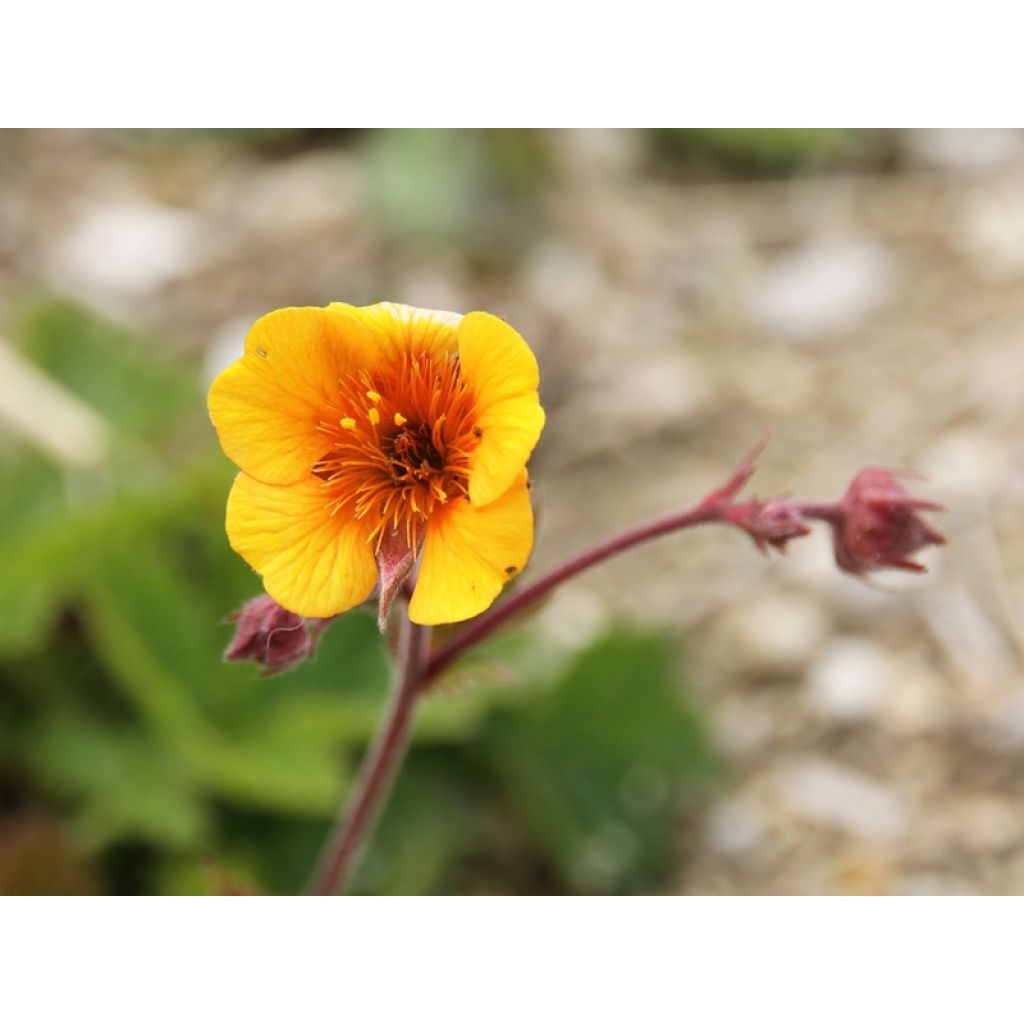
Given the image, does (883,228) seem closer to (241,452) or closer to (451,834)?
(451,834)

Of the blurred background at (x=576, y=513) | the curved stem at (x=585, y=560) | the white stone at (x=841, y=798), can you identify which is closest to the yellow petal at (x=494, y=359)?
the curved stem at (x=585, y=560)

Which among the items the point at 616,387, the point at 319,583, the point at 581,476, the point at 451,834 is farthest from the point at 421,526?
the point at 616,387

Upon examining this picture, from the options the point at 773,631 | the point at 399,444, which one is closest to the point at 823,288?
the point at 773,631

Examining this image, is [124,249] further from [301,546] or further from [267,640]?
[301,546]

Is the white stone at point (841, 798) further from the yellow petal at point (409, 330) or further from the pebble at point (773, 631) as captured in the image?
the yellow petal at point (409, 330)

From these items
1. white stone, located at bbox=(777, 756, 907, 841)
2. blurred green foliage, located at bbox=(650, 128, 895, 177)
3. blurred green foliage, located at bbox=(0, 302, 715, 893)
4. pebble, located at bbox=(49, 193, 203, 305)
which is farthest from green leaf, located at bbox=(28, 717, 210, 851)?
blurred green foliage, located at bbox=(650, 128, 895, 177)

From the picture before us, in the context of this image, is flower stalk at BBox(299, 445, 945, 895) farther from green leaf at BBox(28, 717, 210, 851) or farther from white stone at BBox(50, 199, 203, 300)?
white stone at BBox(50, 199, 203, 300)
